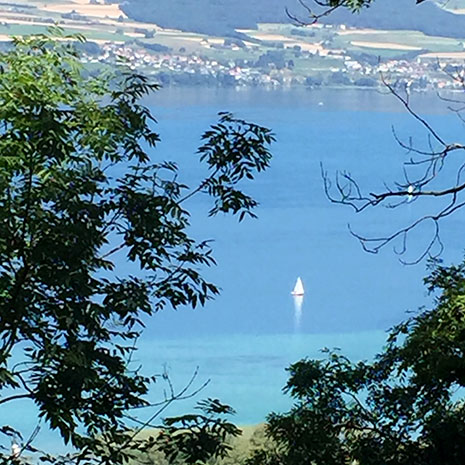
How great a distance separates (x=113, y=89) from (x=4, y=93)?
0.53m

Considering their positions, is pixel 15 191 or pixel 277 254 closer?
pixel 15 191

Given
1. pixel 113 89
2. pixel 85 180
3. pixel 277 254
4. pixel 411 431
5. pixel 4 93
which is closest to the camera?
pixel 4 93

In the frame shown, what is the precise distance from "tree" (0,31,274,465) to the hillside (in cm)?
1131

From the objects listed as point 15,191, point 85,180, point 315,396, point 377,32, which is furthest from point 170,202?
point 377,32

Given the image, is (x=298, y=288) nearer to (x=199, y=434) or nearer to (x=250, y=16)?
(x=250, y=16)

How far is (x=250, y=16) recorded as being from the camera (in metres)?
16.0

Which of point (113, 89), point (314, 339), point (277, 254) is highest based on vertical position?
point (277, 254)

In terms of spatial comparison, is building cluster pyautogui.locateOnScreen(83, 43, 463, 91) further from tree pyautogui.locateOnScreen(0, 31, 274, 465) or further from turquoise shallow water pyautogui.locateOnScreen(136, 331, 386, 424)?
tree pyautogui.locateOnScreen(0, 31, 274, 465)

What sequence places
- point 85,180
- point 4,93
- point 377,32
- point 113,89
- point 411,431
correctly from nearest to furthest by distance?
point 4,93, point 85,180, point 113,89, point 411,431, point 377,32

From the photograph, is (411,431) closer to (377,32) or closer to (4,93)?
(4,93)

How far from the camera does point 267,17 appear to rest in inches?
649

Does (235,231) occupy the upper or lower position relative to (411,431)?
upper

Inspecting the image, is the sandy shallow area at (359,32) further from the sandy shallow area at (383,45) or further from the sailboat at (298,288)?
the sailboat at (298,288)

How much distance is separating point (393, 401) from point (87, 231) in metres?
1.26
